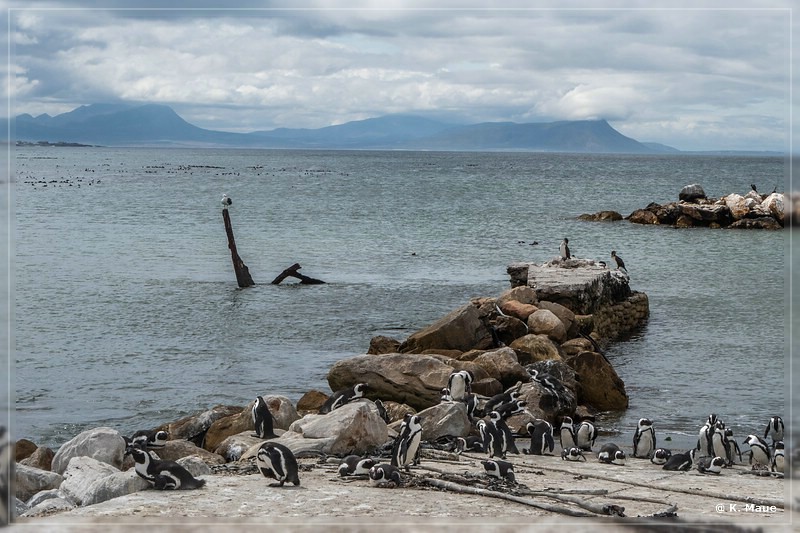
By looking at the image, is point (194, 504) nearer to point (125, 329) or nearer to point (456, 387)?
point (456, 387)

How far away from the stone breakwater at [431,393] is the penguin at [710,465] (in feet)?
12.5

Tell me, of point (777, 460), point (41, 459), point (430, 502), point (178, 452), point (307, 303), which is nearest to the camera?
point (430, 502)

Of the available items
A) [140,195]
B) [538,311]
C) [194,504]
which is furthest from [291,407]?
[140,195]

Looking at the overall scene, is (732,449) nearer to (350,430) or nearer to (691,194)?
(350,430)

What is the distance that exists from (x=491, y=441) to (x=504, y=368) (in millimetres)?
6214

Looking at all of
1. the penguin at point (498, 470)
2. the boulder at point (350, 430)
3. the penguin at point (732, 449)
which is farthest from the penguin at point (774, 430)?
the penguin at point (498, 470)

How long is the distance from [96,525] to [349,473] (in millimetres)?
7518

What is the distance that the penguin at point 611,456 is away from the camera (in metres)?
14.0

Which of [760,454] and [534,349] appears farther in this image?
[534,349]

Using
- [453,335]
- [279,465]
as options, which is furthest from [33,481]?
[453,335]

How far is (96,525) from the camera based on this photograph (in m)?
3.67

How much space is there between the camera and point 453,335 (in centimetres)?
2269

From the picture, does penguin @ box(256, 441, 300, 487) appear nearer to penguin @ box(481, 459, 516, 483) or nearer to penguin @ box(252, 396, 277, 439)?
penguin @ box(481, 459, 516, 483)

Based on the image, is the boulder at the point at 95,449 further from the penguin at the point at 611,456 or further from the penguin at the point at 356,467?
the penguin at the point at 611,456
